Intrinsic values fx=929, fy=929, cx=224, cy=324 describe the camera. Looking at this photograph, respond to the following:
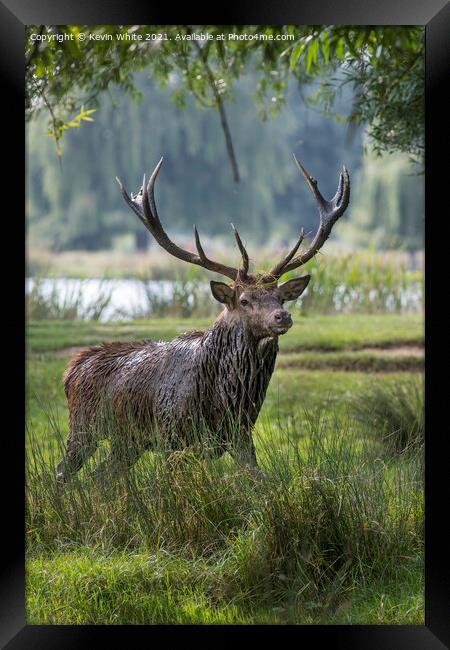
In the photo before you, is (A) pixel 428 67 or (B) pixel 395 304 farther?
(B) pixel 395 304

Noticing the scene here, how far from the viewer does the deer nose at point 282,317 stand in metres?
4.66

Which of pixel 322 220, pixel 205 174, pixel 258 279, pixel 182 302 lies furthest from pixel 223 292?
pixel 205 174

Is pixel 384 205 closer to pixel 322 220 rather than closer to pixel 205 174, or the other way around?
pixel 205 174

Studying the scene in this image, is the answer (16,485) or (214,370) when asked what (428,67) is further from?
(16,485)

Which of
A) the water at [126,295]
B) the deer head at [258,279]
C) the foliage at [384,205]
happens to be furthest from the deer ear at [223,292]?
the foliage at [384,205]

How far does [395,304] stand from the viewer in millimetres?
12602

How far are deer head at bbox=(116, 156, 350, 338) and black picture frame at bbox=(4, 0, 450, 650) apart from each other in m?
0.89

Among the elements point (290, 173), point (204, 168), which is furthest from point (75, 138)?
point (290, 173)

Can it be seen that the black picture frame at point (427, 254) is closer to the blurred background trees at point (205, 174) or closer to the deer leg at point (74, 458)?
the deer leg at point (74, 458)

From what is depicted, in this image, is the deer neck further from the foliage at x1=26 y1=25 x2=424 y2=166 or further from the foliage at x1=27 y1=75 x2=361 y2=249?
the foliage at x1=27 y1=75 x2=361 y2=249

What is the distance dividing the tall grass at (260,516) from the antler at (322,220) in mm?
877

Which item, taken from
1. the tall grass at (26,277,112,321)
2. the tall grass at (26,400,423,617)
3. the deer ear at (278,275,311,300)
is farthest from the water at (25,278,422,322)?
the tall grass at (26,400,423,617)

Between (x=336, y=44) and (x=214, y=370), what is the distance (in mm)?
1892

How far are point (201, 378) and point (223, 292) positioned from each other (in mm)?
501
